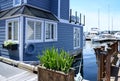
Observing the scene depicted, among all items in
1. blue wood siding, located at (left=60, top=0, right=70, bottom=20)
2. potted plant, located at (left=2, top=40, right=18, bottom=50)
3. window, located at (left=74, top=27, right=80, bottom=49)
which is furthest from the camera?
window, located at (left=74, top=27, right=80, bottom=49)

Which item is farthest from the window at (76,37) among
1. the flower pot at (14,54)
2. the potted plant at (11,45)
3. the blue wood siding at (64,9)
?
the potted plant at (11,45)

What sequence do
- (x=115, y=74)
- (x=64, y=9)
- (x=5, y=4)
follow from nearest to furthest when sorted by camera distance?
(x=115, y=74)
(x=5, y=4)
(x=64, y=9)

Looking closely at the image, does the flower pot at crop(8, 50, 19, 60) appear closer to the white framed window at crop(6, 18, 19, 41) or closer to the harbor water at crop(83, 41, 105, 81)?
the white framed window at crop(6, 18, 19, 41)

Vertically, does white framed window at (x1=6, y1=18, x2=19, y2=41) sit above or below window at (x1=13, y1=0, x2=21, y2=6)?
below

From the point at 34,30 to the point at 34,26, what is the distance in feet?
0.76

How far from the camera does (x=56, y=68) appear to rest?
4.56 m

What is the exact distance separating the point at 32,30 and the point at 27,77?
4.35 meters

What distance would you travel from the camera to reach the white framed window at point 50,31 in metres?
11.2

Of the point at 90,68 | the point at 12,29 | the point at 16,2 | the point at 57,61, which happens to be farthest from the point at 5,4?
the point at 57,61

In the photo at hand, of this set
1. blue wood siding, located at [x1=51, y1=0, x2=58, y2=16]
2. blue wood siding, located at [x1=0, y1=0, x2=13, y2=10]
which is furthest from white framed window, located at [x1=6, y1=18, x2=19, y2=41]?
blue wood siding, located at [x1=51, y1=0, x2=58, y2=16]

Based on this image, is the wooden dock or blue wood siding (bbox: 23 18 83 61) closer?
the wooden dock

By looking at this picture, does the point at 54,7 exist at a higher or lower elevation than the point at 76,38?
higher

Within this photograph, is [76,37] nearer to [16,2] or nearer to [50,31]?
[50,31]

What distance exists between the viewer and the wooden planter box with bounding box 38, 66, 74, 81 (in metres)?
4.25
